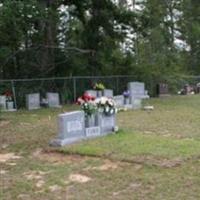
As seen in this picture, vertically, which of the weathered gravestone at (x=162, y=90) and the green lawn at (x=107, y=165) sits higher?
the weathered gravestone at (x=162, y=90)

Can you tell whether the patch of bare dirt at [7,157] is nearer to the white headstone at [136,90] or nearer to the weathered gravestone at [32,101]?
the white headstone at [136,90]

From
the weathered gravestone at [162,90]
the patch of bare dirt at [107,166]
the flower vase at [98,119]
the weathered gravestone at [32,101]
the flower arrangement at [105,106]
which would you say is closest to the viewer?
the patch of bare dirt at [107,166]

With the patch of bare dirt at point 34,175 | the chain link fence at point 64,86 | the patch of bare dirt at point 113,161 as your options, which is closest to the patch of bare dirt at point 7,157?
the patch of bare dirt at point 113,161

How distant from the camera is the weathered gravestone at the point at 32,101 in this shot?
1939 cm

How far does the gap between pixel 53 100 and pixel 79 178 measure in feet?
43.2

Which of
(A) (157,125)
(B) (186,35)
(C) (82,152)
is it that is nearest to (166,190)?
(C) (82,152)

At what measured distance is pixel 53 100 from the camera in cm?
2022

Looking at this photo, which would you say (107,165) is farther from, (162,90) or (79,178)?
(162,90)

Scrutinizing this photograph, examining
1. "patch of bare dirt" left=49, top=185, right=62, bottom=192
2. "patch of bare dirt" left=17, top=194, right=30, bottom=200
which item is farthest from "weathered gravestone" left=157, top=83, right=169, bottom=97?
"patch of bare dirt" left=17, top=194, right=30, bottom=200

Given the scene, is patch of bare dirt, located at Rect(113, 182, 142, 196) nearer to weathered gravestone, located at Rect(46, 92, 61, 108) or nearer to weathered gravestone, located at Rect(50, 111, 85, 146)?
weathered gravestone, located at Rect(50, 111, 85, 146)

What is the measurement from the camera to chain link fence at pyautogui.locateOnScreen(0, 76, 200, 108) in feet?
66.1

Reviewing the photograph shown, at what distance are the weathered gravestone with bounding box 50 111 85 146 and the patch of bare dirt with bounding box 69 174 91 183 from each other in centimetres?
221

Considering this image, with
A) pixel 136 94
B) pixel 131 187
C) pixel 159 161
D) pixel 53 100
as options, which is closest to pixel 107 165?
pixel 159 161

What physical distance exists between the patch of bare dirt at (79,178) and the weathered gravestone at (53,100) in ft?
41.8
